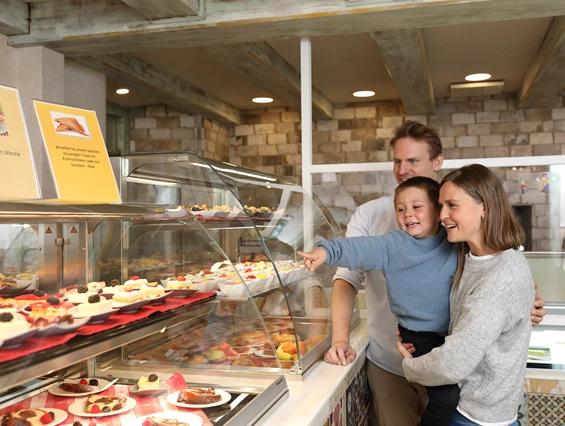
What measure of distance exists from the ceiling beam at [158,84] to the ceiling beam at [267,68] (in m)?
0.91

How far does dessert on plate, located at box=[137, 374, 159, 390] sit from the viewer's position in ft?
6.14

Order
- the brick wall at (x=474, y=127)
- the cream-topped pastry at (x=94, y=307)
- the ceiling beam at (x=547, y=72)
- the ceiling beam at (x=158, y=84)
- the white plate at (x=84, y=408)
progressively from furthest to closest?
the brick wall at (x=474, y=127) < the ceiling beam at (x=158, y=84) < the ceiling beam at (x=547, y=72) < the white plate at (x=84, y=408) < the cream-topped pastry at (x=94, y=307)

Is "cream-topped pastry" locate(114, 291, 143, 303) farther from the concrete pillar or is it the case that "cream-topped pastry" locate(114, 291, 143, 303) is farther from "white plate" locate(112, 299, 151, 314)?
the concrete pillar

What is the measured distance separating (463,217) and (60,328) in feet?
4.02

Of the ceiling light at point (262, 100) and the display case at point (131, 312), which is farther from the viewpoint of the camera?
the ceiling light at point (262, 100)

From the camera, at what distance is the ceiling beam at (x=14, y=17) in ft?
13.1

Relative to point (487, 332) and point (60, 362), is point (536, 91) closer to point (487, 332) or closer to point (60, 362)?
point (487, 332)

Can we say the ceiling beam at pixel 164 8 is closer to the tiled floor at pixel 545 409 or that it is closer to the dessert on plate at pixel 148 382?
the dessert on plate at pixel 148 382

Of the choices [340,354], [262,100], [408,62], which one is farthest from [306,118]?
[262,100]

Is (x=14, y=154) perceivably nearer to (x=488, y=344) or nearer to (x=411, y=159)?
(x=488, y=344)

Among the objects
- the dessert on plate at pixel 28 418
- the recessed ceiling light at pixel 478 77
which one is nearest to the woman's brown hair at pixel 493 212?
the dessert on plate at pixel 28 418

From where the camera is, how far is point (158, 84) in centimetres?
588

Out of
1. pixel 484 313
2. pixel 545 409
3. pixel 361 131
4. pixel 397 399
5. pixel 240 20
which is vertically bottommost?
pixel 545 409

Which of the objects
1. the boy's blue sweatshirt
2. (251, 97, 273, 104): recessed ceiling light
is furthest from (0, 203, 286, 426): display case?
(251, 97, 273, 104): recessed ceiling light
